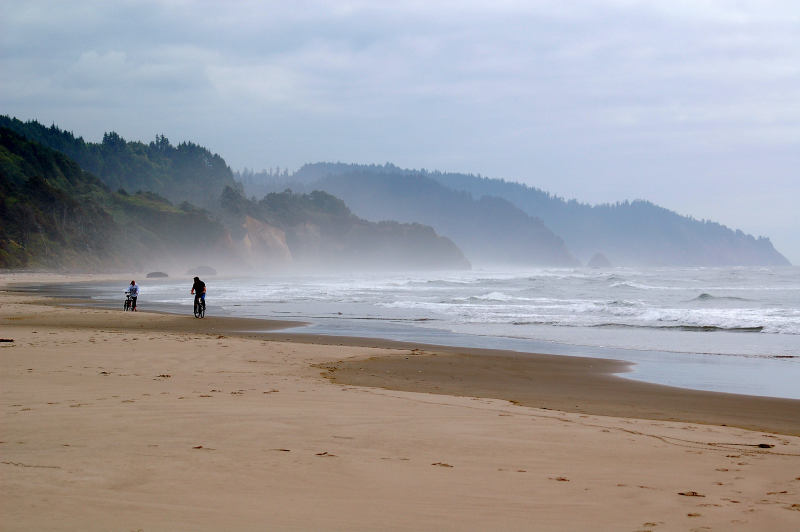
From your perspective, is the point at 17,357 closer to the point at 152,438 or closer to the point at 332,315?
the point at 152,438

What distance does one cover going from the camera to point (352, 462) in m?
4.09

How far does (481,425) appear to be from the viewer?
548cm

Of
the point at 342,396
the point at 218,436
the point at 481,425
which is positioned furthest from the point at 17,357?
the point at 481,425

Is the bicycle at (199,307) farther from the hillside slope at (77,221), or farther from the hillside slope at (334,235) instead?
the hillside slope at (334,235)

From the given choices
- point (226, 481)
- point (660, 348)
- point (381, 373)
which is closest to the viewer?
point (226, 481)

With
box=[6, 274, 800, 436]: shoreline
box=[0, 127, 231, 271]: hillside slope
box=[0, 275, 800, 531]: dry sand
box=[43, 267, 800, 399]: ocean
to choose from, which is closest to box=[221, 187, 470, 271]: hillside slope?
box=[0, 127, 231, 271]: hillside slope

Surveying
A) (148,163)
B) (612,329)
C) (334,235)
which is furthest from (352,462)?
(148,163)

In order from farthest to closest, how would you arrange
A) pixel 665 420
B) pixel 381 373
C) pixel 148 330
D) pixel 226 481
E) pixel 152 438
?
1. pixel 148 330
2. pixel 381 373
3. pixel 665 420
4. pixel 152 438
5. pixel 226 481

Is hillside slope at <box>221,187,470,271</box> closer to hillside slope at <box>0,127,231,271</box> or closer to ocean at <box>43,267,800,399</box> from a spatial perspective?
hillside slope at <box>0,127,231,271</box>

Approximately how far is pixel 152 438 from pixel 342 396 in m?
2.69

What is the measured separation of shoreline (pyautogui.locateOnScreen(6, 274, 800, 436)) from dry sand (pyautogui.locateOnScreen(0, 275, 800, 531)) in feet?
0.88

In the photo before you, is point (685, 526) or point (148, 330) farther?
point (148, 330)

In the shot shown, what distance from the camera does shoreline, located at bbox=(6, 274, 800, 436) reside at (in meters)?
7.04

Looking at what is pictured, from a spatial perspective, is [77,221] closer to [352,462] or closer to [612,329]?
[612,329]
